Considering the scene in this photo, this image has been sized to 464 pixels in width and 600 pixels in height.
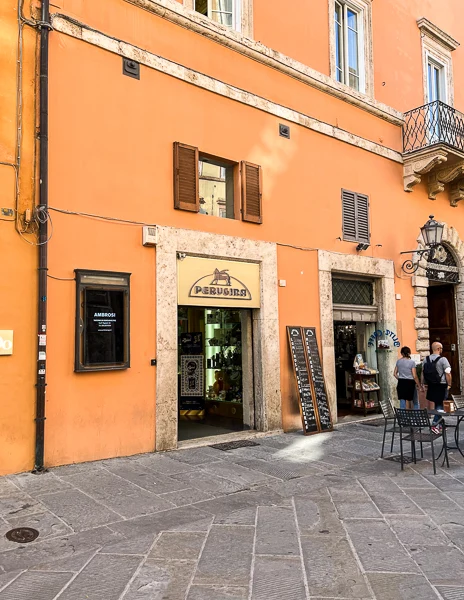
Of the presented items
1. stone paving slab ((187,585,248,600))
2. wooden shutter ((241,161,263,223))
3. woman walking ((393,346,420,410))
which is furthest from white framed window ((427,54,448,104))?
stone paving slab ((187,585,248,600))

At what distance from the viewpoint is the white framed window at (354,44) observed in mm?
10914

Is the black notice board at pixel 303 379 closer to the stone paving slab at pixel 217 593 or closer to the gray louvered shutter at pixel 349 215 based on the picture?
the gray louvered shutter at pixel 349 215

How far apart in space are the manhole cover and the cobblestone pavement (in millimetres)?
70

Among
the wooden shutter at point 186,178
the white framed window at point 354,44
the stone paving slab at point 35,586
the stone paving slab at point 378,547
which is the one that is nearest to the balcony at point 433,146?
the white framed window at point 354,44

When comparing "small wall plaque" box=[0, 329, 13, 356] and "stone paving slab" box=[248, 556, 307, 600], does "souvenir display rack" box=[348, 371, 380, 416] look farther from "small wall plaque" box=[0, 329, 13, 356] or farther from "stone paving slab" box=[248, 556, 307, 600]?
"stone paving slab" box=[248, 556, 307, 600]

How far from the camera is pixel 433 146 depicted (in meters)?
11.1

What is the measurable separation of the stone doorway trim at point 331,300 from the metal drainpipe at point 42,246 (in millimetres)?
5137

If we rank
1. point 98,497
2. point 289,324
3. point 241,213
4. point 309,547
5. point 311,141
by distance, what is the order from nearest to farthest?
1. point 309,547
2. point 98,497
3. point 241,213
4. point 289,324
5. point 311,141

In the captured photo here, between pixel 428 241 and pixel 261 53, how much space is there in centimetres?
511

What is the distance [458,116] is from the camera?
515 inches

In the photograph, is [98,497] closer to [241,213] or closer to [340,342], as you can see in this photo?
[241,213]

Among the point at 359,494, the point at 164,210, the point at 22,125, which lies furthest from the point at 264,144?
the point at 359,494

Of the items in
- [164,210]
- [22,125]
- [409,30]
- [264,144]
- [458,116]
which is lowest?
[164,210]

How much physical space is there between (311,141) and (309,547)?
25.1 feet
